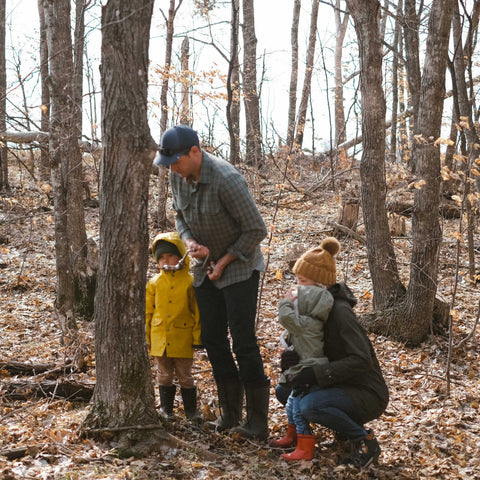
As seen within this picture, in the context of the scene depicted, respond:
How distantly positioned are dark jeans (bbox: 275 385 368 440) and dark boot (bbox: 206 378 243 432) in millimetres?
700

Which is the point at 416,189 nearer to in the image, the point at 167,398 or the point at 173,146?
the point at 173,146

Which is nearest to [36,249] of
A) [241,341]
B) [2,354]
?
[2,354]

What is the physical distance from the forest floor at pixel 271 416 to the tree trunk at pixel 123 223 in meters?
0.38

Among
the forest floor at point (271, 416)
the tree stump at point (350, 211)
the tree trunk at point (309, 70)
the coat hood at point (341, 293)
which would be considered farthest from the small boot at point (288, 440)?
the tree trunk at point (309, 70)

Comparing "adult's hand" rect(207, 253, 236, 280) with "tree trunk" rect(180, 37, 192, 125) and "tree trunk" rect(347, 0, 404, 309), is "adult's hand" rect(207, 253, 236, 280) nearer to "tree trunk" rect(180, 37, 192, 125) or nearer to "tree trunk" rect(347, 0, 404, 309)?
"tree trunk" rect(347, 0, 404, 309)

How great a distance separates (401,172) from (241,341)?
9644mm

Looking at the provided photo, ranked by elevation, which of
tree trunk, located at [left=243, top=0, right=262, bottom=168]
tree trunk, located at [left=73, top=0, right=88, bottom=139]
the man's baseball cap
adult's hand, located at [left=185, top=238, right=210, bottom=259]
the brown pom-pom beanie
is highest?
tree trunk, located at [left=243, top=0, right=262, bottom=168]

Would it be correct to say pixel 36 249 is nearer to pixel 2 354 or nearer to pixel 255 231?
pixel 2 354

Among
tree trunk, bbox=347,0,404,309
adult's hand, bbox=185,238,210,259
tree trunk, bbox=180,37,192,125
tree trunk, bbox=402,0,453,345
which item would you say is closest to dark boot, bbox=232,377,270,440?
adult's hand, bbox=185,238,210,259

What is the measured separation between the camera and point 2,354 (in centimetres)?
614

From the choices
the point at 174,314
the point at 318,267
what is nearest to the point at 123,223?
the point at 174,314

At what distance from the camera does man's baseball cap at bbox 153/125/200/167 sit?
3.69 m

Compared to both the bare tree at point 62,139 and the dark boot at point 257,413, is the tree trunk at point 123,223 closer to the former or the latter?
the dark boot at point 257,413

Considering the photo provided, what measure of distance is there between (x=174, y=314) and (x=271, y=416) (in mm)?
1320
